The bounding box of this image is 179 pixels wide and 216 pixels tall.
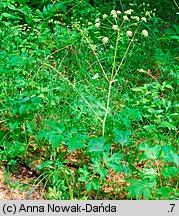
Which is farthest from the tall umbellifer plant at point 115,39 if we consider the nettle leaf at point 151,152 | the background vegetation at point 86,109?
the nettle leaf at point 151,152

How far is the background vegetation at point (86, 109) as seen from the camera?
2.03 m

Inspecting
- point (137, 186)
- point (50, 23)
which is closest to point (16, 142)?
point (137, 186)

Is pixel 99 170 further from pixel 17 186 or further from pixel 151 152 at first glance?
pixel 17 186

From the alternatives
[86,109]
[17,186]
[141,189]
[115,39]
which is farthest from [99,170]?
[115,39]

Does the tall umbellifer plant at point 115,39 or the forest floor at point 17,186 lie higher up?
the tall umbellifer plant at point 115,39

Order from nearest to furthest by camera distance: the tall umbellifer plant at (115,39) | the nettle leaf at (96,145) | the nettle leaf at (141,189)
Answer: the nettle leaf at (141,189)
the nettle leaf at (96,145)
the tall umbellifer plant at (115,39)

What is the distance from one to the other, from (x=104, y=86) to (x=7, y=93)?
711mm

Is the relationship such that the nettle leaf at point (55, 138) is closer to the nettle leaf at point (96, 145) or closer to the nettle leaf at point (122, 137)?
the nettle leaf at point (96, 145)

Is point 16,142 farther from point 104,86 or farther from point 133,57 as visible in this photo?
point 133,57

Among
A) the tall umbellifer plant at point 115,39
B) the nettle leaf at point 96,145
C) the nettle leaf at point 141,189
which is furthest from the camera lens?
the tall umbellifer plant at point 115,39

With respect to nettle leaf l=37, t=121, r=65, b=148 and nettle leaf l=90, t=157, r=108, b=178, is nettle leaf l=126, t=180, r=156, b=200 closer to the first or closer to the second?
nettle leaf l=90, t=157, r=108, b=178

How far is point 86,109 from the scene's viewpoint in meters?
2.63

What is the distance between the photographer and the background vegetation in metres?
2.03

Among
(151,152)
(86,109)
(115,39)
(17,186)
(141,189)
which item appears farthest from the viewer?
(115,39)
